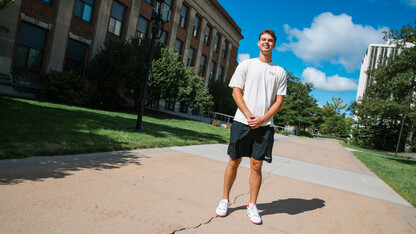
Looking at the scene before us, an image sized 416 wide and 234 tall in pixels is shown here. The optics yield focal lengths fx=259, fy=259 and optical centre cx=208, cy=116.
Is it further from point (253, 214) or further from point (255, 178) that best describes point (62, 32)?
point (253, 214)

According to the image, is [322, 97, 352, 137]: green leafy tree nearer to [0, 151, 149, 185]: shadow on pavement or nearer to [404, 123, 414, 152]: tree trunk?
[404, 123, 414, 152]: tree trunk

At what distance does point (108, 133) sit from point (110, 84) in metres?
9.08

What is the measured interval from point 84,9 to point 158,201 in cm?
1636

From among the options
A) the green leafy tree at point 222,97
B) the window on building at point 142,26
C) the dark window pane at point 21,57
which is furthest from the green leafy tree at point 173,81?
the green leafy tree at point 222,97

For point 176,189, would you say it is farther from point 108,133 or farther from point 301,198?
point 108,133

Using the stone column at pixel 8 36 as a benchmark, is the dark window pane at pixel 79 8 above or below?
above

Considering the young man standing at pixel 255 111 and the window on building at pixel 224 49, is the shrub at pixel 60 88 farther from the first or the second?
the window on building at pixel 224 49

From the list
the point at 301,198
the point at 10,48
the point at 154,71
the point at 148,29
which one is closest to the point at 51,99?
the point at 10,48

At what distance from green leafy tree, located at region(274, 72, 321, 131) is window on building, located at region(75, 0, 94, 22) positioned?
32004 millimetres

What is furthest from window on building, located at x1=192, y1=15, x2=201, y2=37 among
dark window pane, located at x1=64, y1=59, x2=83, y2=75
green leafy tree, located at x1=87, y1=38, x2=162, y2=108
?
dark window pane, located at x1=64, y1=59, x2=83, y2=75

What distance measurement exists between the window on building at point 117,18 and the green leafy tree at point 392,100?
57.3 feet

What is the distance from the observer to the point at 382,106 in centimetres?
2123

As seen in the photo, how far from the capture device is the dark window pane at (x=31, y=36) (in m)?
13.0

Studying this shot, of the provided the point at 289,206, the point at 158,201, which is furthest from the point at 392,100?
the point at 158,201
